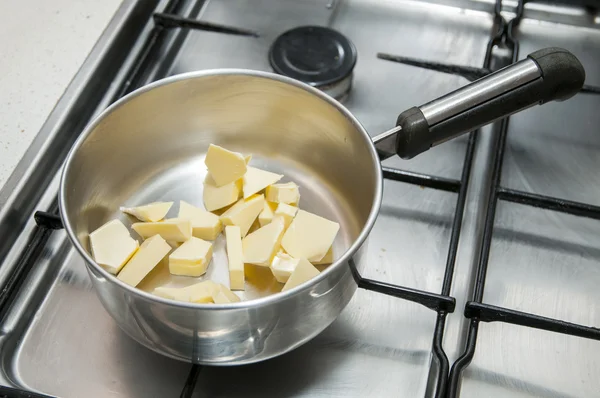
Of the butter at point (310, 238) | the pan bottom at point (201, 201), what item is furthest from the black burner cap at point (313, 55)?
the butter at point (310, 238)

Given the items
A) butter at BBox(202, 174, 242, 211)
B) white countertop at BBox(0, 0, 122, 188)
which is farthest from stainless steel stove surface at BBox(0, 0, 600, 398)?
butter at BBox(202, 174, 242, 211)

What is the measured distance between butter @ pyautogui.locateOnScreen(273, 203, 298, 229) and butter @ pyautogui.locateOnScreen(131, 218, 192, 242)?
9cm

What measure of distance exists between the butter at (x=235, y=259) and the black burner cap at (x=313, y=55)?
0.24 metres

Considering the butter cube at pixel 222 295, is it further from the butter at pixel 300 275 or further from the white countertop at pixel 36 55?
the white countertop at pixel 36 55

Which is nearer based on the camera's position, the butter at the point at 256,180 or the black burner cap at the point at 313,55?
the butter at the point at 256,180

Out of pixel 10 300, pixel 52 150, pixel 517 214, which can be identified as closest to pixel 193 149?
pixel 52 150

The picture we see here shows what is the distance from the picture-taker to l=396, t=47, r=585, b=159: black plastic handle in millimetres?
601

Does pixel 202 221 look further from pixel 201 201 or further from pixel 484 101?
pixel 484 101

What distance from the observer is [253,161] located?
30.1 inches

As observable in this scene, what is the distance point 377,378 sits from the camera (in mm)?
582

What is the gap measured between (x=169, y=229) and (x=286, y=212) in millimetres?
118

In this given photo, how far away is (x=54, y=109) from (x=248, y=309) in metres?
0.41

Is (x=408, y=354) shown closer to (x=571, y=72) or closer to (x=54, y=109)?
(x=571, y=72)

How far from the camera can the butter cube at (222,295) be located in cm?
56
